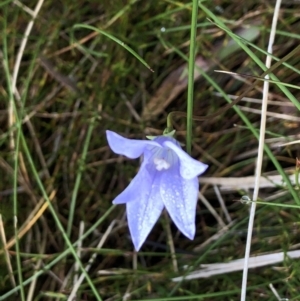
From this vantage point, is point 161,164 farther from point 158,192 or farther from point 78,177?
point 78,177

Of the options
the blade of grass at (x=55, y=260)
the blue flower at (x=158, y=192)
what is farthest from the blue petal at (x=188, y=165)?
the blade of grass at (x=55, y=260)

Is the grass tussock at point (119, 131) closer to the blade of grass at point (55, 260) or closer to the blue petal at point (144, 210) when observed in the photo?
the blade of grass at point (55, 260)

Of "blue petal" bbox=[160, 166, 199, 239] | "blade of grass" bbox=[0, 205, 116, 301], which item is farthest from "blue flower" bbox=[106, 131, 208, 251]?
"blade of grass" bbox=[0, 205, 116, 301]

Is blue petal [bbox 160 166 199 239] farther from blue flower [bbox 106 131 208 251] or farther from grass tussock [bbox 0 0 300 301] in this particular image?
grass tussock [bbox 0 0 300 301]

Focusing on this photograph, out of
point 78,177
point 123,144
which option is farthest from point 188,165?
point 78,177

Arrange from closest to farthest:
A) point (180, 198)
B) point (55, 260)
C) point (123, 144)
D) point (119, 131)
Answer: point (123, 144) < point (180, 198) < point (55, 260) < point (119, 131)

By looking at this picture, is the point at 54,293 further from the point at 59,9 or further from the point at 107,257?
the point at 59,9

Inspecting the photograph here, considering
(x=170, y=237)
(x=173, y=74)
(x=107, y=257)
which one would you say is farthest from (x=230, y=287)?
(x=173, y=74)
